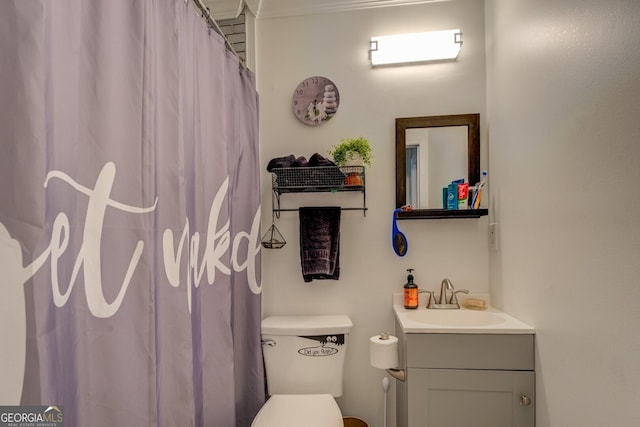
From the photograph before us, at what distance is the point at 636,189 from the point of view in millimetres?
785

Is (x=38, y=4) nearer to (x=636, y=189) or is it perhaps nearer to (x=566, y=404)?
(x=636, y=189)

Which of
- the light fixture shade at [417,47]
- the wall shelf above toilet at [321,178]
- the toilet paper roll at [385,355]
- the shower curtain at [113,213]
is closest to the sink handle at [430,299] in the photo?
the toilet paper roll at [385,355]

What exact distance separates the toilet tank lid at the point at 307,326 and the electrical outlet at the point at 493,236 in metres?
0.89

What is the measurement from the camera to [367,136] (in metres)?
1.99

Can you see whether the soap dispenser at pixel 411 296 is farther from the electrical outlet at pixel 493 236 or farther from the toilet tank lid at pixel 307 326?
the electrical outlet at pixel 493 236

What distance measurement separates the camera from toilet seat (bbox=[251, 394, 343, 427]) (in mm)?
1352

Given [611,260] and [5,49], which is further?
[611,260]

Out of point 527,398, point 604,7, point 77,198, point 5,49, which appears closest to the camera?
point 5,49

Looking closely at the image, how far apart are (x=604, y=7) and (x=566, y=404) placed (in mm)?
1206

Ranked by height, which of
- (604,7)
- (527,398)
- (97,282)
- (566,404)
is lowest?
(527,398)

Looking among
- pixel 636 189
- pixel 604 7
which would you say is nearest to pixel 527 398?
pixel 636 189

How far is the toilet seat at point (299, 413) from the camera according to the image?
53.2 inches

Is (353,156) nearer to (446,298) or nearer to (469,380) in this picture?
(446,298)

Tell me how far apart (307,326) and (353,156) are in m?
0.97
